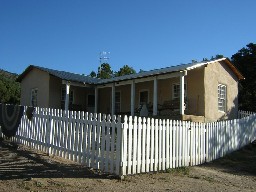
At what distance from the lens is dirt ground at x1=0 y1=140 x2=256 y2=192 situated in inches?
280

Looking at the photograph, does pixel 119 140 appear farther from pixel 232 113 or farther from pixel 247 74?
pixel 247 74

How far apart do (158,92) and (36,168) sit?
14652mm

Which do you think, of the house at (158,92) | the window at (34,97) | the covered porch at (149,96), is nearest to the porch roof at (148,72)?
the house at (158,92)

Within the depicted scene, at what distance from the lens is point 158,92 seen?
22250 mm

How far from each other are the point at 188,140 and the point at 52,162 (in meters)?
4.41

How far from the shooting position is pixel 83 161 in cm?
890

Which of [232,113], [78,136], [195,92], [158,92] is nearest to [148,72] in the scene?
[158,92]

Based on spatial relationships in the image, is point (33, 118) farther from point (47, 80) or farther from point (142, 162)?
point (47, 80)

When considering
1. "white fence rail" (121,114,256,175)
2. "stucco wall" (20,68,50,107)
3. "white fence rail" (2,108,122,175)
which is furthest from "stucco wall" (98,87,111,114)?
"white fence rail" (2,108,122,175)

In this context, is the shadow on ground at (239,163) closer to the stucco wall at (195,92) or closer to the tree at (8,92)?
the stucco wall at (195,92)

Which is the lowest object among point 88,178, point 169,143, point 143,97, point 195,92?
point 88,178

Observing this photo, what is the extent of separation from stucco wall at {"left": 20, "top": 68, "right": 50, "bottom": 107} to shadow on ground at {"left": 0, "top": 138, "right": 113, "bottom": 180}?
13.7 meters

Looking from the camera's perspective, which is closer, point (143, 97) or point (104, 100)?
point (143, 97)

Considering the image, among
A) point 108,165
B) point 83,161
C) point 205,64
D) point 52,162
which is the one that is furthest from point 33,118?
point 205,64
